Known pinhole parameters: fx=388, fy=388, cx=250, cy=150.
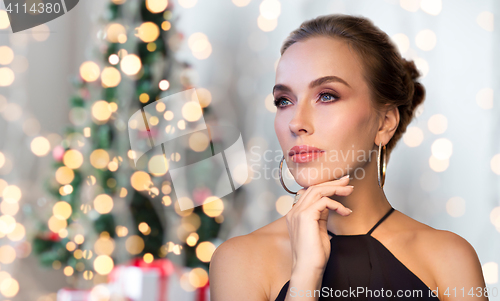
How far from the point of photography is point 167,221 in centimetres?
239

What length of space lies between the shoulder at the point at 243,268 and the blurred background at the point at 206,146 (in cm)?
102

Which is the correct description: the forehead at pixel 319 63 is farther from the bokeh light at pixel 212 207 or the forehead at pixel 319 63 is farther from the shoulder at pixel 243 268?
the bokeh light at pixel 212 207

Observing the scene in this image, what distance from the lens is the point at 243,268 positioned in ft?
4.34

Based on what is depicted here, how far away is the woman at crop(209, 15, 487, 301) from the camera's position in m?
1.28

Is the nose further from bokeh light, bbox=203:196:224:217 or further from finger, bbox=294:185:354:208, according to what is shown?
bokeh light, bbox=203:196:224:217

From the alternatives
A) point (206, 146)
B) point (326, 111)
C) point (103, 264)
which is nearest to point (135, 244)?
point (103, 264)

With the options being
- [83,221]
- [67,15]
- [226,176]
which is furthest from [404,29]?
[67,15]

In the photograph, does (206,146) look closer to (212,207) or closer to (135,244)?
(212,207)

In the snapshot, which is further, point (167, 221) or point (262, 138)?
point (262, 138)

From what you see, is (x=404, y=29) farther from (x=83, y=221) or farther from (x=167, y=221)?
(x=83, y=221)

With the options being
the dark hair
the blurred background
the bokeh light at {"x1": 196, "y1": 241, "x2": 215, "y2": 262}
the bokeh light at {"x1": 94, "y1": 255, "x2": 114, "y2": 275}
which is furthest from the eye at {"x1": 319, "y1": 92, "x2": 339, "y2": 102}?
the bokeh light at {"x1": 94, "y1": 255, "x2": 114, "y2": 275}

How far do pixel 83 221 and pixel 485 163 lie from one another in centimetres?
251

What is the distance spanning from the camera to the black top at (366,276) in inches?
50.3

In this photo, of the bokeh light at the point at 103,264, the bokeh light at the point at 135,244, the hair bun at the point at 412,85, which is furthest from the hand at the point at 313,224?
the bokeh light at the point at 103,264
